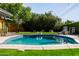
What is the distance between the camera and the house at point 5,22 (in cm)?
884

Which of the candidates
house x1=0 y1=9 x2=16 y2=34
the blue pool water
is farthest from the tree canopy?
the blue pool water

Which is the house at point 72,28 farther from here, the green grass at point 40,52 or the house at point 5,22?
the house at point 5,22

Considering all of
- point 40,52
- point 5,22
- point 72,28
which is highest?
point 5,22

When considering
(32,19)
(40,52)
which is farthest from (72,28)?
(40,52)

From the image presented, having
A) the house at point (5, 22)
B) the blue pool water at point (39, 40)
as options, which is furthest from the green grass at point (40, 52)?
the blue pool water at point (39, 40)

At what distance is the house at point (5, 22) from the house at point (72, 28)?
2133 millimetres

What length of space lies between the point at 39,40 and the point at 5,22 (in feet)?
5.43

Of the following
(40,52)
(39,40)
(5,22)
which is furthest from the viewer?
(39,40)

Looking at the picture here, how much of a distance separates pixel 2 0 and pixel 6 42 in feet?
7.73

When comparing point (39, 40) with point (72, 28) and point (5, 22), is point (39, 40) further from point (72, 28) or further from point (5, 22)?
point (5, 22)

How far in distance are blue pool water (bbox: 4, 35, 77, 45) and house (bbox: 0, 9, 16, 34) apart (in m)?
0.54

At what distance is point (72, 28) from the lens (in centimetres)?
991

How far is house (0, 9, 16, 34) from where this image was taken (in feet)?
29.0

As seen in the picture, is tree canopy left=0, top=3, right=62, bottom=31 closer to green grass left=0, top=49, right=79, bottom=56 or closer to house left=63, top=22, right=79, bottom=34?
house left=63, top=22, right=79, bottom=34
